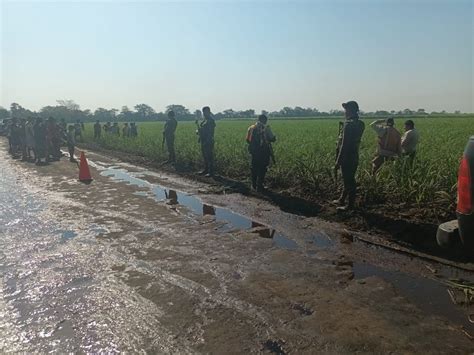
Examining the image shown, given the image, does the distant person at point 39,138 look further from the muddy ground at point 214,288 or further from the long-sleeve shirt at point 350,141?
the long-sleeve shirt at point 350,141

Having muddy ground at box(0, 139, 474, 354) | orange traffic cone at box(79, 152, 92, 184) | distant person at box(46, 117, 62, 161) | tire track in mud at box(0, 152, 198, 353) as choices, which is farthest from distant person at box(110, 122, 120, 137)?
tire track in mud at box(0, 152, 198, 353)

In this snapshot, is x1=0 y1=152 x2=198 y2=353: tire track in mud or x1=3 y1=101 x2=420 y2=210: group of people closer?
x1=0 y1=152 x2=198 y2=353: tire track in mud

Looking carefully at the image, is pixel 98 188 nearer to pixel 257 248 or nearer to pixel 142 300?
pixel 257 248

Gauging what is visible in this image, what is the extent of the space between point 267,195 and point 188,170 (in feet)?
16.9

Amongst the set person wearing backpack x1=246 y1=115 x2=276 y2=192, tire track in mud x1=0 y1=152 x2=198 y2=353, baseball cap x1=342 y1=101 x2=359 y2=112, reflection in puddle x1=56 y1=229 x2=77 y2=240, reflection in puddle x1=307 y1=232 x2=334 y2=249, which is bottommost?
reflection in puddle x1=56 y1=229 x2=77 y2=240

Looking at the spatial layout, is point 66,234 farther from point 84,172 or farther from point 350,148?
point 84,172

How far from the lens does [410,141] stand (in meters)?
8.91

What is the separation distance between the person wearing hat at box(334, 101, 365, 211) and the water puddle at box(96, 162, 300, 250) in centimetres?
155

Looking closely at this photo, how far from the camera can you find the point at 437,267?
4723 mm

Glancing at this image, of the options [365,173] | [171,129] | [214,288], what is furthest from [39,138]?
[214,288]

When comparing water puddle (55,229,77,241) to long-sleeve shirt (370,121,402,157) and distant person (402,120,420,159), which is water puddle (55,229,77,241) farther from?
distant person (402,120,420,159)

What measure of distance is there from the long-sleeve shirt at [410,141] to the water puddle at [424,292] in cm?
492

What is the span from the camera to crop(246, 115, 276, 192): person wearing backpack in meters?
9.36

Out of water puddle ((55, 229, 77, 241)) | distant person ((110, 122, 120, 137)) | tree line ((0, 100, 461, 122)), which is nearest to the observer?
water puddle ((55, 229, 77, 241))
